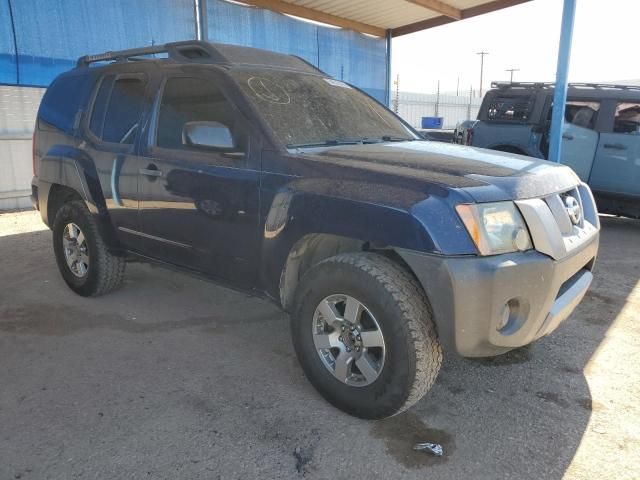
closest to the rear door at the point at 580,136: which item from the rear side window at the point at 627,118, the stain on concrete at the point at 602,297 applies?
the rear side window at the point at 627,118

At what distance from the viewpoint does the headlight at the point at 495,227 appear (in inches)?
90.1

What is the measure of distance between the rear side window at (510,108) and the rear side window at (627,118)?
3.66ft

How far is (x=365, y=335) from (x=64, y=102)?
3.44 meters

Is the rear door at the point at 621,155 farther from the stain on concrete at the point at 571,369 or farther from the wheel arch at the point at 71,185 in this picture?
the wheel arch at the point at 71,185

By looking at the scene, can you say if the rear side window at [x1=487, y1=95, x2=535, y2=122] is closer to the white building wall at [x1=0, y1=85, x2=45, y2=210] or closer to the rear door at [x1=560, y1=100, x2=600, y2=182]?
the rear door at [x1=560, y1=100, x2=600, y2=182]

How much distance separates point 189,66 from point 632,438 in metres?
3.33

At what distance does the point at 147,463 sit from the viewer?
2.37 m

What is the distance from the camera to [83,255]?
14.6 ft

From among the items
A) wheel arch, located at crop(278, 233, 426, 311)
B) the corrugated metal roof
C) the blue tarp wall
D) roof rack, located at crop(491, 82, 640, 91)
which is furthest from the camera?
the corrugated metal roof

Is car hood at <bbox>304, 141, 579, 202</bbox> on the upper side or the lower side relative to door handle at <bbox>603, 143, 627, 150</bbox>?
upper

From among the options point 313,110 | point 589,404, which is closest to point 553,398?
point 589,404

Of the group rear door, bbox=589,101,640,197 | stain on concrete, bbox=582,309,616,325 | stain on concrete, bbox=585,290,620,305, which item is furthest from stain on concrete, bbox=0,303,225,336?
rear door, bbox=589,101,640,197

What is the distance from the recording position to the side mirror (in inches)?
119

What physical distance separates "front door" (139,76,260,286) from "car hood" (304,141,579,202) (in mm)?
484
